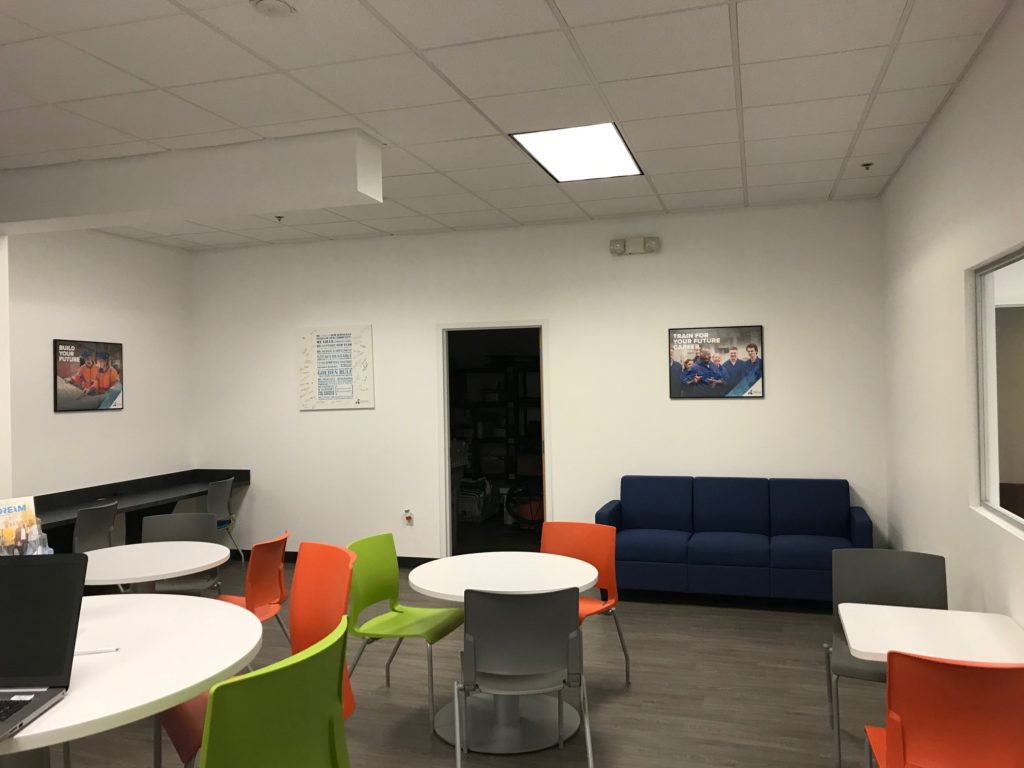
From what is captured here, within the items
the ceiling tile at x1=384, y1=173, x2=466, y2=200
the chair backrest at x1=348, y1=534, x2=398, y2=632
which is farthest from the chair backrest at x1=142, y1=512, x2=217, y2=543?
the ceiling tile at x1=384, y1=173, x2=466, y2=200

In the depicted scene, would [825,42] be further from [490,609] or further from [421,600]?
[421,600]

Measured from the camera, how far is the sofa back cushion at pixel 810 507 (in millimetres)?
5883

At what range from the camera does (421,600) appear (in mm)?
6090

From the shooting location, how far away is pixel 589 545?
4457 mm

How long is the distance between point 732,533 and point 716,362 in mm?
1412

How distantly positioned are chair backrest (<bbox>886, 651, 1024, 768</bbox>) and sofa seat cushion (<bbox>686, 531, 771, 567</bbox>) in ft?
11.3

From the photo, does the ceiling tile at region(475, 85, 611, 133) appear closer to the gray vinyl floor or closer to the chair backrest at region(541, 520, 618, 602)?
the chair backrest at region(541, 520, 618, 602)

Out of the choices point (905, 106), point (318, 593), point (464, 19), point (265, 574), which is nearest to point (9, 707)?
point (318, 593)

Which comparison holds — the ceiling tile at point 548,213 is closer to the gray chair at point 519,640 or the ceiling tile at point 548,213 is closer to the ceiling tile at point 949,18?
the ceiling tile at point 949,18

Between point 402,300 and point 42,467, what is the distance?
3.25 metres

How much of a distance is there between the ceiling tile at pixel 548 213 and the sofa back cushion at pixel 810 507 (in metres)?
2.75

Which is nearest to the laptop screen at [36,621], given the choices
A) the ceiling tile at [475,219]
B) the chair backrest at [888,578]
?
the chair backrest at [888,578]

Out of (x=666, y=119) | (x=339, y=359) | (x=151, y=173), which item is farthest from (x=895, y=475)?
(x=151, y=173)

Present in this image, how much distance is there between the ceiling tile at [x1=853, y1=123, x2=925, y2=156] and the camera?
14.4ft
